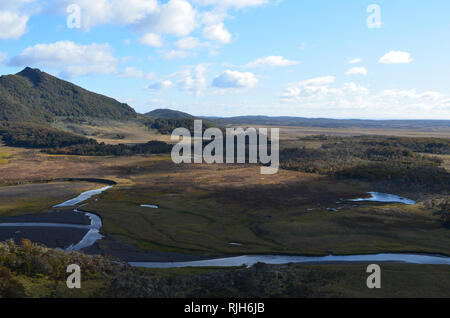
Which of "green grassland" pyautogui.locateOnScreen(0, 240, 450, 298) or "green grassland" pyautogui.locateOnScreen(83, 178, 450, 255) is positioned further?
"green grassland" pyautogui.locateOnScreen(83, 178, 450, 255)

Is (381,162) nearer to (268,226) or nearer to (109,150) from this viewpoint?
(268,226)

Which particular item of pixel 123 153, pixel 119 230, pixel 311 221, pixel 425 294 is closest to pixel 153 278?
pixel 119 230

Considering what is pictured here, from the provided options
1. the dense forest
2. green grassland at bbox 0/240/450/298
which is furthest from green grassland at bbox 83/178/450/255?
the dense forest

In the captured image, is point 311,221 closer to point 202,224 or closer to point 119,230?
point 202,224

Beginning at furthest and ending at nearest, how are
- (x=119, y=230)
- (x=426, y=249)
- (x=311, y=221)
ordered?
(x=311, y=221)
(x=119, y=230)
(x=426, y=249)

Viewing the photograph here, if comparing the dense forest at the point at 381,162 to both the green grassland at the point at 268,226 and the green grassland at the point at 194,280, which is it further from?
the green grassland at the point at 194,280

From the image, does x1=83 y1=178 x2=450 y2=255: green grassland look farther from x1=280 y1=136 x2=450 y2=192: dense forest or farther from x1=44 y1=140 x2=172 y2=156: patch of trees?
x1=44 y1=140 x2=172 y2=156: patch of trees

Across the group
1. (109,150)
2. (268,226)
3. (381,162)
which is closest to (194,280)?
(268,226)

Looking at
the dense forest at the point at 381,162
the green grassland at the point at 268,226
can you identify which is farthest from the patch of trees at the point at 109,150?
the green grassland at the point at 268,226
